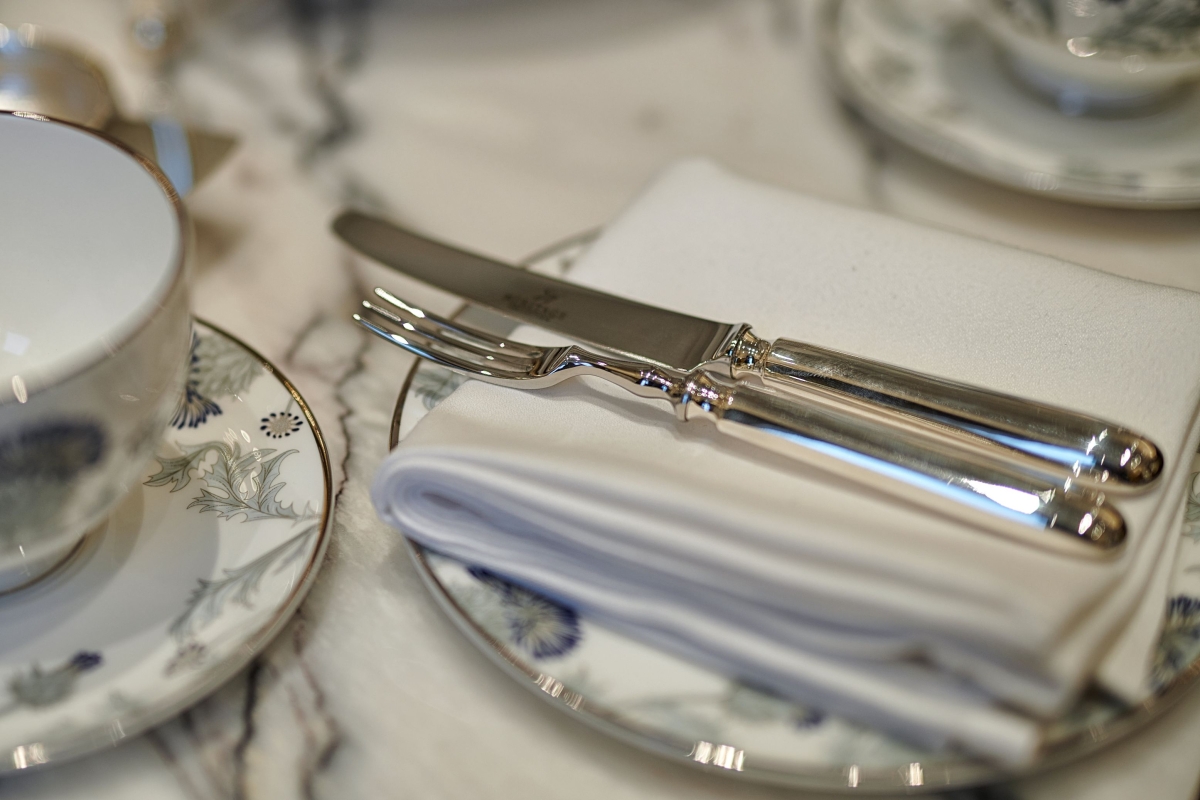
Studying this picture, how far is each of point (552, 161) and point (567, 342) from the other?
0.74ft

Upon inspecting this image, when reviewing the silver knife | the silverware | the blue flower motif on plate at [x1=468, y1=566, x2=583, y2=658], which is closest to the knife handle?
the silver knife

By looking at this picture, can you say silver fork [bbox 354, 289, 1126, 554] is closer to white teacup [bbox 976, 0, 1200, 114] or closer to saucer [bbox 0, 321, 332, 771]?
saucer [bbox 0, 321, 332, 771]

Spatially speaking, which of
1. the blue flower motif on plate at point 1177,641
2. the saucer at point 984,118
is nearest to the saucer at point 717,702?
the blue flower motif on plate at point 1177,641

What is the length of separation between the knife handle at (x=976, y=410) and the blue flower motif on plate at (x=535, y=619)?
11cm

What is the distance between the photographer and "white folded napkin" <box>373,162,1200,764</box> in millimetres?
255

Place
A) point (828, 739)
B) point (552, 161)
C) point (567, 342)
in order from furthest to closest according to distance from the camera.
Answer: point (552, 161) → point (567, 342) → point (828, 739)

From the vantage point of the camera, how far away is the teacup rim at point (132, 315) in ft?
0.82

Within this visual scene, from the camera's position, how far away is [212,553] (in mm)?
339

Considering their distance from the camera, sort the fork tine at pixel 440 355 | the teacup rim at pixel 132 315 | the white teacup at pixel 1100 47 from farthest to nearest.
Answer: the white teacup at pixel 1100 47 < the fork tine at pixel 440 355 < the teacup rim at pixel 132 315

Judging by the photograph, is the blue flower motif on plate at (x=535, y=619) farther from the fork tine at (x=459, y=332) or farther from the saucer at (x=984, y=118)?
the saucer at (x=984, y=118)

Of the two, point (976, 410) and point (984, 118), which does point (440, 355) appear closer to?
point (976, 410)

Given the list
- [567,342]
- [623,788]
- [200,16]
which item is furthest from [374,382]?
[200,16]

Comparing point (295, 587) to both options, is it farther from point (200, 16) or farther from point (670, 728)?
point (200, 16)

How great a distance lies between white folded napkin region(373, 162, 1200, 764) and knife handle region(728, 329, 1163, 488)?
0.01 metres
